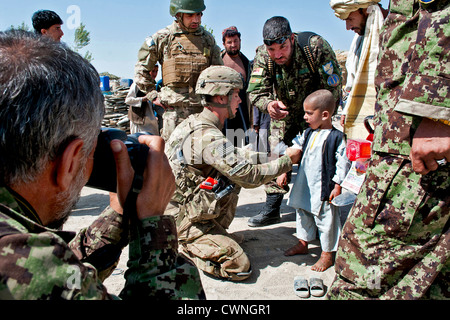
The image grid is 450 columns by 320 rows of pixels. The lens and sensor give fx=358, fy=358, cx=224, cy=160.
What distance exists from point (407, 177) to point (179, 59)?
371 centimetres

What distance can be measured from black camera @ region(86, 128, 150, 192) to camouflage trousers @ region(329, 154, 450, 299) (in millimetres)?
1196

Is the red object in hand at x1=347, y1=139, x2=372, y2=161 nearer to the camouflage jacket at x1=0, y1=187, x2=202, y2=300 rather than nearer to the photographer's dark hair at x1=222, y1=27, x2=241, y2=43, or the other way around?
the camouflage jacket at x1=0, y1=187, x2=202, y2=300

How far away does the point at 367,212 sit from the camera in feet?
5.90

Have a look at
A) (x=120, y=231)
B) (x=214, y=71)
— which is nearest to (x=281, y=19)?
(x=214, y=71)

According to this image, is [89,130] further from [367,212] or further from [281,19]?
[281,19]

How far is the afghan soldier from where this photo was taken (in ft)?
15.8

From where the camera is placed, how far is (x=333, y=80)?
12.3 ft

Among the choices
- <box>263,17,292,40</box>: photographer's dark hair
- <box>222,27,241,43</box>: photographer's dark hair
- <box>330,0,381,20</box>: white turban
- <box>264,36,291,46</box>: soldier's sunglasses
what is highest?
<box>222,27,241,43</box>: photographer's dark hair

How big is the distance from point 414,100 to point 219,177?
1.84m

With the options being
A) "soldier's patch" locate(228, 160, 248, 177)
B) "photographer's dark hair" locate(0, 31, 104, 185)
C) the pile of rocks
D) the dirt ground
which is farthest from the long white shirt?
the pile of rocks

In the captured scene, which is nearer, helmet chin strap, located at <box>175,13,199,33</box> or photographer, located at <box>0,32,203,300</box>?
photographer, located at <box>0,32,203,300</box>

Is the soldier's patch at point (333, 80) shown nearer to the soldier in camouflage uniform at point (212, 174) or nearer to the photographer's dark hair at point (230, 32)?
the soldier in camouflage uniform at point (212, 174)

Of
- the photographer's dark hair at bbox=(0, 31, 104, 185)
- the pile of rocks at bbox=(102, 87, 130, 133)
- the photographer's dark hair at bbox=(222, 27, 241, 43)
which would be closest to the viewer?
the photographer's dark hair at bbox=(0, 31, 104, 185)

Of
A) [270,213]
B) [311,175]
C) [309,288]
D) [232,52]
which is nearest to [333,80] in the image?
[311,175]
